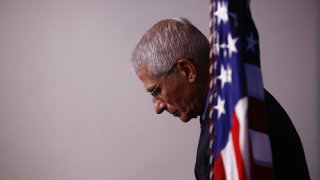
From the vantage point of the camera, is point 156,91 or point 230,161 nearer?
point 230,161

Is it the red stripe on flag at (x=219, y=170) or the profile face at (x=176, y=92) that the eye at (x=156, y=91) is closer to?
the profile face at (x=176, y=92)

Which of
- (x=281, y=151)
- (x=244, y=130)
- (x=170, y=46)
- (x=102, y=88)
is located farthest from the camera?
(x=102, y=88)

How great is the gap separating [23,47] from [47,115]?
1.39 ft

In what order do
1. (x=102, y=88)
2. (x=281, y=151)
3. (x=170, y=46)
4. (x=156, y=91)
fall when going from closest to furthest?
(x=281, y=151), (x=170, y=46), (x=156, y=91), (x=102, y=88)

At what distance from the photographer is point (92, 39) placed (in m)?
1.82

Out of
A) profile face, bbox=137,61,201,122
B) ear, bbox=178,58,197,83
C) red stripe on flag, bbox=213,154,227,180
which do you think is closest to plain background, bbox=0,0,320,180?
profile face, bbox=137,61,201,122

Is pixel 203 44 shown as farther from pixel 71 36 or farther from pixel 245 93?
pixel 71 36

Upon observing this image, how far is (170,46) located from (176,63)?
54 millimetres

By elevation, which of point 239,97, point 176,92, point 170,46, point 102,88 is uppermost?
point 102,88

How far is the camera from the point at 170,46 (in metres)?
0.95

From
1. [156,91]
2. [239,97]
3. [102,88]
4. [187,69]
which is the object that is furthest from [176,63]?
[102,88]

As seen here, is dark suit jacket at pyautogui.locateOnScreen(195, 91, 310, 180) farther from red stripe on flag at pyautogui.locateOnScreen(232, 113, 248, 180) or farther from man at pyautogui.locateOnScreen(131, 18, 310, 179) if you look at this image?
red stripe on flag at pyautogui.locateOnScreen(232, 113, 248, 180)

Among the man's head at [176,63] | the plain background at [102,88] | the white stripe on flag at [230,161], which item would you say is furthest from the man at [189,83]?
the plain background at [102,88]

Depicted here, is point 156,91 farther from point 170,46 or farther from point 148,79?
point 170,46
